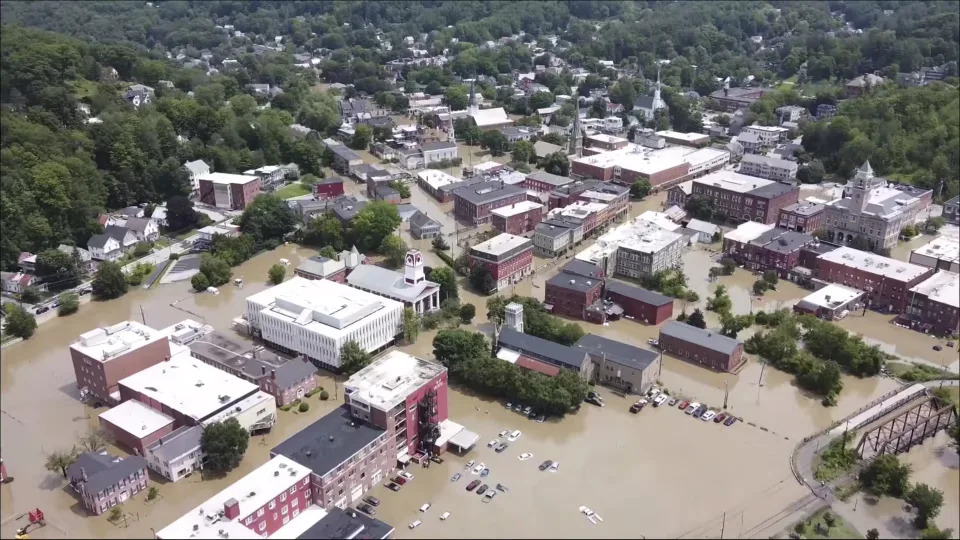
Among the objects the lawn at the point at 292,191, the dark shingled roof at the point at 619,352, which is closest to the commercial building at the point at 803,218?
the dark shingled roof at the point at 619,352

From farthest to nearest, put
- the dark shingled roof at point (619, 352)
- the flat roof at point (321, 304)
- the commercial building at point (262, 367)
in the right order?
the flat roof at point (321, 304), the dark shingled roof at point (619, 352), the commercial building at point (262, 367)

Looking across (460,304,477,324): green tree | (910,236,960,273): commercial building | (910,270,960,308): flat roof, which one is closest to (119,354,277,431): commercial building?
(460,304,477,324): green tree

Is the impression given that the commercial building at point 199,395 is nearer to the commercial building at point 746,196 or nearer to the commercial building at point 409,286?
the commercial building at point 409,286

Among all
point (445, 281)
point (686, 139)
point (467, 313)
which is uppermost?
point (686, 139)

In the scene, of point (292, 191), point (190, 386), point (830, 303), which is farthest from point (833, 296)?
point (292, 191)

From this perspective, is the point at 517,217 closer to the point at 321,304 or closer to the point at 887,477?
the point at 321,304

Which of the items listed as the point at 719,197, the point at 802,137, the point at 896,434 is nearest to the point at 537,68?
the point at 802,137
